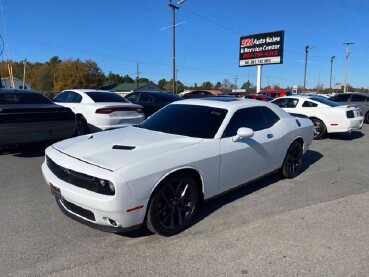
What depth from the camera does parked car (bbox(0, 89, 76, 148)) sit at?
6.32 m

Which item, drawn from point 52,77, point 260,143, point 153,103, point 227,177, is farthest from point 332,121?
point 52,77

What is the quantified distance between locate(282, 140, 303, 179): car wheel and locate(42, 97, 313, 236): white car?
17.6 inches

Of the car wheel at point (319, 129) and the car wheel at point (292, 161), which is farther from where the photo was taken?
the car wheel at point (319, 129)

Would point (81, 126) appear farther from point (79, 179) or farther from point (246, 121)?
point (79, 179)

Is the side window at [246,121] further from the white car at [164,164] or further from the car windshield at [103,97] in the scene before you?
the car windshield at [103,97]

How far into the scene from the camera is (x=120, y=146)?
3.76 metres

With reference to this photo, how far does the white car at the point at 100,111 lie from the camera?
8500 mm

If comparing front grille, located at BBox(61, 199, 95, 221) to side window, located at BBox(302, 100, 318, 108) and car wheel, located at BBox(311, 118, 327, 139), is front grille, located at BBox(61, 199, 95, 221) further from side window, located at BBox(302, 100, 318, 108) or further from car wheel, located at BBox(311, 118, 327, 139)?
side window, located at BBox(302, 100, 318, 108)

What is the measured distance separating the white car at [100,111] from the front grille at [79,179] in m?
4.88

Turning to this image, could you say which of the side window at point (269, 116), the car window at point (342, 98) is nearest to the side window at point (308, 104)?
the side window at point (269, 116)

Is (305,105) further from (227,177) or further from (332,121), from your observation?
(227,177)

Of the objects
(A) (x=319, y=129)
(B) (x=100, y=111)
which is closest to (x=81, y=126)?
(B) (x=100, y=111)

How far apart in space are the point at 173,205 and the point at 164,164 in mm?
515

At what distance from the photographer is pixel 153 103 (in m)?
11.6
